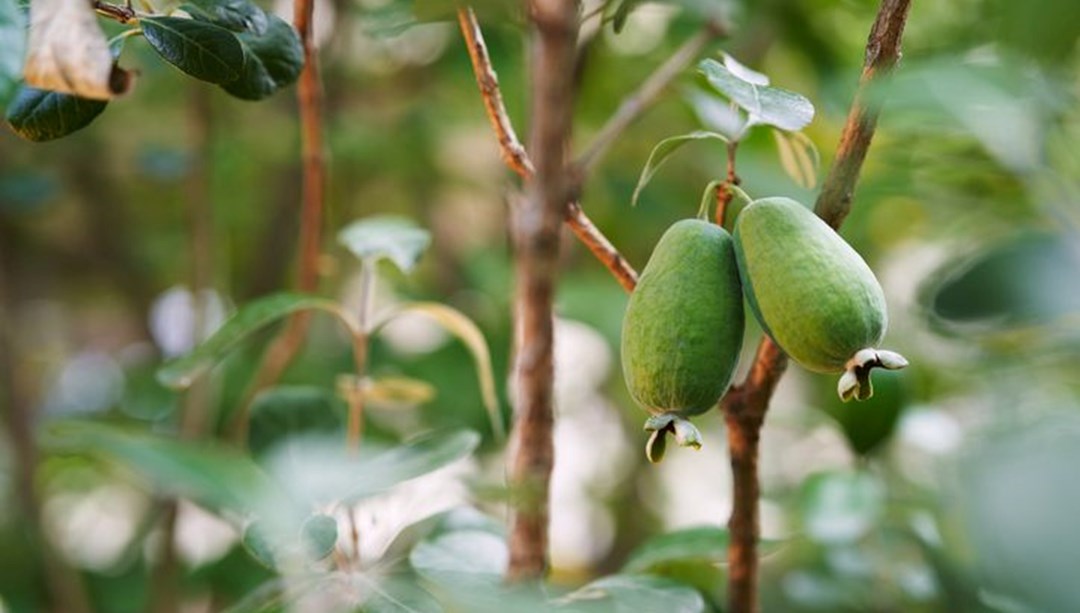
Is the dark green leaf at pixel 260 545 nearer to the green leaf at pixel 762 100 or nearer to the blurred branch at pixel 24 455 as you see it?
the green leaf at pixel 762 100

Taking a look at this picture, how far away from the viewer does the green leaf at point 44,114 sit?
475 millimetres

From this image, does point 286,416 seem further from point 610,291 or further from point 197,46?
point 610,291

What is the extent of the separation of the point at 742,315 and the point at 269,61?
258 millimetres

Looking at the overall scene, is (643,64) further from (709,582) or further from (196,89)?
(709,582)

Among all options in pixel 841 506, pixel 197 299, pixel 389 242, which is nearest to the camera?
pixel 389 242

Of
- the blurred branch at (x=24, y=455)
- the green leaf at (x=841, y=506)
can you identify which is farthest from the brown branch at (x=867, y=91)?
the blurred branch at (x=24, y=455)

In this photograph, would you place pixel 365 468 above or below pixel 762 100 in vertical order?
below

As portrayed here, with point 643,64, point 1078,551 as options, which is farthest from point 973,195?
point 1078,551

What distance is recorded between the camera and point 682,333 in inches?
16.7

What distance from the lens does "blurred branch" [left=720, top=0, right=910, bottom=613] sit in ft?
1.47

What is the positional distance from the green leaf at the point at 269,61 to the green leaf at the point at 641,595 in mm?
281

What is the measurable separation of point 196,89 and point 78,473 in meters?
0.90

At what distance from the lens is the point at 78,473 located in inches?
70.6

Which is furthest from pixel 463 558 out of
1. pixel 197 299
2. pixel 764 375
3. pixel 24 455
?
pixel 24 455
